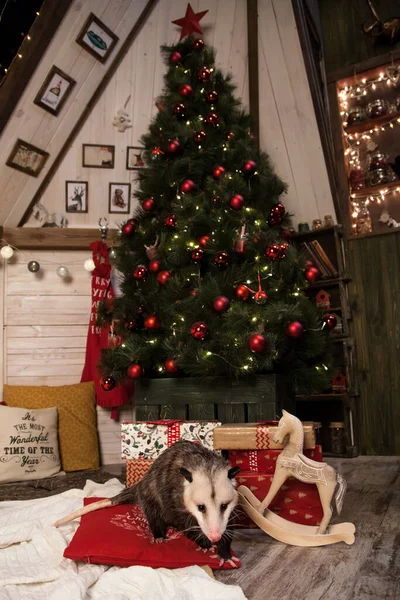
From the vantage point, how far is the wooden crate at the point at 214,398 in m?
2.60

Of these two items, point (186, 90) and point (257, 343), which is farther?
point (186, 90)

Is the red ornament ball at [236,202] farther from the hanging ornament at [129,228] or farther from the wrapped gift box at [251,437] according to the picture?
the wrapped gift box at [251,437]

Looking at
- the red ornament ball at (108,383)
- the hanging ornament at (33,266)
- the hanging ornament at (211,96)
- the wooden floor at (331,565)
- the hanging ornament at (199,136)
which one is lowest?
the wooden floor at (331,565)

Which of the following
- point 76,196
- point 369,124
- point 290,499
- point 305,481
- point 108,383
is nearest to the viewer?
point 305,481

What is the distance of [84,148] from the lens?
3.60 m

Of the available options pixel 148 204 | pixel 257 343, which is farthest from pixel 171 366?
pixel 148 204

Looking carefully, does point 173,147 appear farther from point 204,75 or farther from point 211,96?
point 204,75

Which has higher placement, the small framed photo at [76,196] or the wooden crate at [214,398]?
the small framed photo at [76,196]

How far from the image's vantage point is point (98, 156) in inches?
142

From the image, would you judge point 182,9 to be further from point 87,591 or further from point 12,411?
point 87,591

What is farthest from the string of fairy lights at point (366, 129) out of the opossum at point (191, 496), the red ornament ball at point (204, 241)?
the opossum at point (191, 496)

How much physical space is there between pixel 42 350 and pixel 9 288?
0.48 m

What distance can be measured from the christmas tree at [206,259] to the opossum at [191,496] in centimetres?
84

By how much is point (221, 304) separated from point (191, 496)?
1175mm
